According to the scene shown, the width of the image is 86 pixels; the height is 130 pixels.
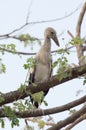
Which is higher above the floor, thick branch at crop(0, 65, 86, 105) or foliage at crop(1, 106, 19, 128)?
thick branch at crop(0, 65, 86, 105)

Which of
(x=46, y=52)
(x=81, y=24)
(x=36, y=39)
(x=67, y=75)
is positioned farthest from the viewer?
(x=46, y=52)

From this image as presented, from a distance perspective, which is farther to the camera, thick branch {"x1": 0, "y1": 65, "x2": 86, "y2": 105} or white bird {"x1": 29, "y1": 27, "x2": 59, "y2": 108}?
white bird {"x1": 29, "y1": 27, "x2": 59, "y2": 108}

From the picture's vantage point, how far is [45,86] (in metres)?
3.77

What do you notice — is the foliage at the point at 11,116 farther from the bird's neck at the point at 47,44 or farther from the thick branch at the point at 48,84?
the bird's neck at the point at 47,44

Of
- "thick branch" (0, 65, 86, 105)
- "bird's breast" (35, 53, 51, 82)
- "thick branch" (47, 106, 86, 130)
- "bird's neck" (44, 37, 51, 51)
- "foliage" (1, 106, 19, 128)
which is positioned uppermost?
"thick branch" (0, 65, 86, 105)

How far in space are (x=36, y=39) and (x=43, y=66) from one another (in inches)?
82.4

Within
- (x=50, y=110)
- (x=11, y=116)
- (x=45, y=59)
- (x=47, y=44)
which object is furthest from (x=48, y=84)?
(x=47, y=44)

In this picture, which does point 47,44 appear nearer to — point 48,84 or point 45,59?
point 45,59

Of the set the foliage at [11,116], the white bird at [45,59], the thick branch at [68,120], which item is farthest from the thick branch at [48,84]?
the white bird at [45,59]

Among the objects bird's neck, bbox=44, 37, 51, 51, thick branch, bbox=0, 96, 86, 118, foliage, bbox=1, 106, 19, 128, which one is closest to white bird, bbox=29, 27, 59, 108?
bird's neck, bbox=44, 37, 51, 51

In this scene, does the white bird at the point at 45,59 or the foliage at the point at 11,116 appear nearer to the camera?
the foliage at the point at 11,116

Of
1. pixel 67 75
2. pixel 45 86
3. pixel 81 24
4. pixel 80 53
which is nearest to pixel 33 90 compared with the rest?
pixel 45 86

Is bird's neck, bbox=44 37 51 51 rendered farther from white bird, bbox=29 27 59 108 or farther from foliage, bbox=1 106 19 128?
foliage, bbox=1 106 19 128

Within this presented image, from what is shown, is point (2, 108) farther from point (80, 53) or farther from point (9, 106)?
point (80, 53)
